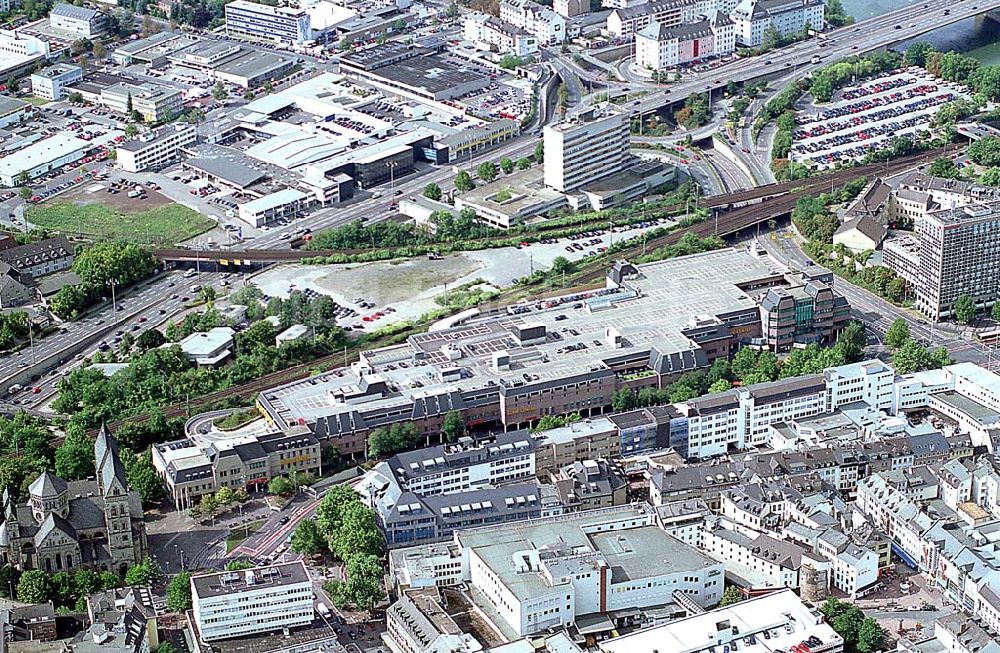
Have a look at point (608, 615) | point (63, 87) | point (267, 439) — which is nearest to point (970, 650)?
point (608, 615)

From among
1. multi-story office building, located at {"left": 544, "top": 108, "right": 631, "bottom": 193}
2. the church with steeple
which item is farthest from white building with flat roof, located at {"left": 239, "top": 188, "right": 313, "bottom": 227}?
the church with steeple

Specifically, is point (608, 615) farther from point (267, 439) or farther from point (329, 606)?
point (267, 439)

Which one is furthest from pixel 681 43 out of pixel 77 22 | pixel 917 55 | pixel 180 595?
pixel 180 595

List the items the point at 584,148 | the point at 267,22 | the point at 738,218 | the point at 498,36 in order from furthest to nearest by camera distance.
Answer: the point at 267,22 < the point at 498,36 < the point at 584,148 < the point at 738,218

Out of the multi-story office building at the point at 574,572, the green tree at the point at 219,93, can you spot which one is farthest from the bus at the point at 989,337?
the green tree at the point at 219,93

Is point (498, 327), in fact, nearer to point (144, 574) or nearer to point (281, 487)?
point (281, 487)
